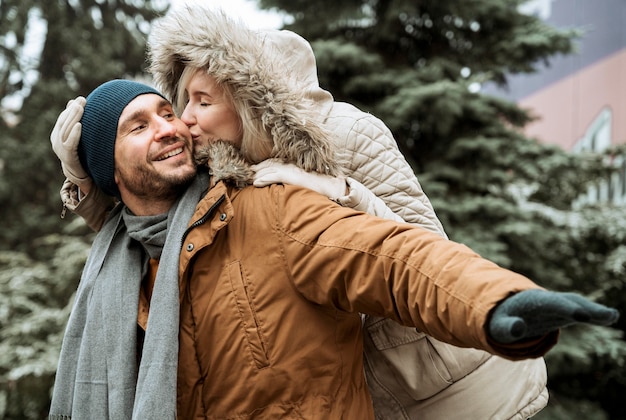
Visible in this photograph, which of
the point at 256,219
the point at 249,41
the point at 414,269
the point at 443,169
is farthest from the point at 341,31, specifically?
the point at 414,269

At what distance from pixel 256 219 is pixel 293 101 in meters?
0.48

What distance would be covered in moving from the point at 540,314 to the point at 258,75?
1.32m

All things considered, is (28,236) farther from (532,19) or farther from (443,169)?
(532,19)

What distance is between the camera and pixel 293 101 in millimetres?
2162

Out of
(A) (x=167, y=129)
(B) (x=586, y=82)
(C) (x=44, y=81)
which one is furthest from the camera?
(C) (x=44, y=81)

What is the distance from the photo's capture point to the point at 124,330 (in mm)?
2098

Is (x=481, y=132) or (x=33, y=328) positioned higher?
(x=481, y=132)

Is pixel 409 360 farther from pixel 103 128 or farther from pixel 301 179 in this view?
pixel 103 128

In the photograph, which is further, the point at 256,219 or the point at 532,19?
the point at 532,19

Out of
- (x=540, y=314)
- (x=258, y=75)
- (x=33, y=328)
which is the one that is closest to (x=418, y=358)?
(x=540, y=314)

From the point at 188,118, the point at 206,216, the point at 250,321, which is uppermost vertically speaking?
the point at 188,118

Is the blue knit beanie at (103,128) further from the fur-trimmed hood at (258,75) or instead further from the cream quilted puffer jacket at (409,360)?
the cream quilted puffer jacket at (409,360)

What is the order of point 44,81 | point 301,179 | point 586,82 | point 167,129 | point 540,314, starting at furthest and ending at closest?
A: point 44,81 → point 586,82 → point 167,129 → point 301,179 → point 540,314

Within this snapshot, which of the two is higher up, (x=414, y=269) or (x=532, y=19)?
(x=532, y=19)
